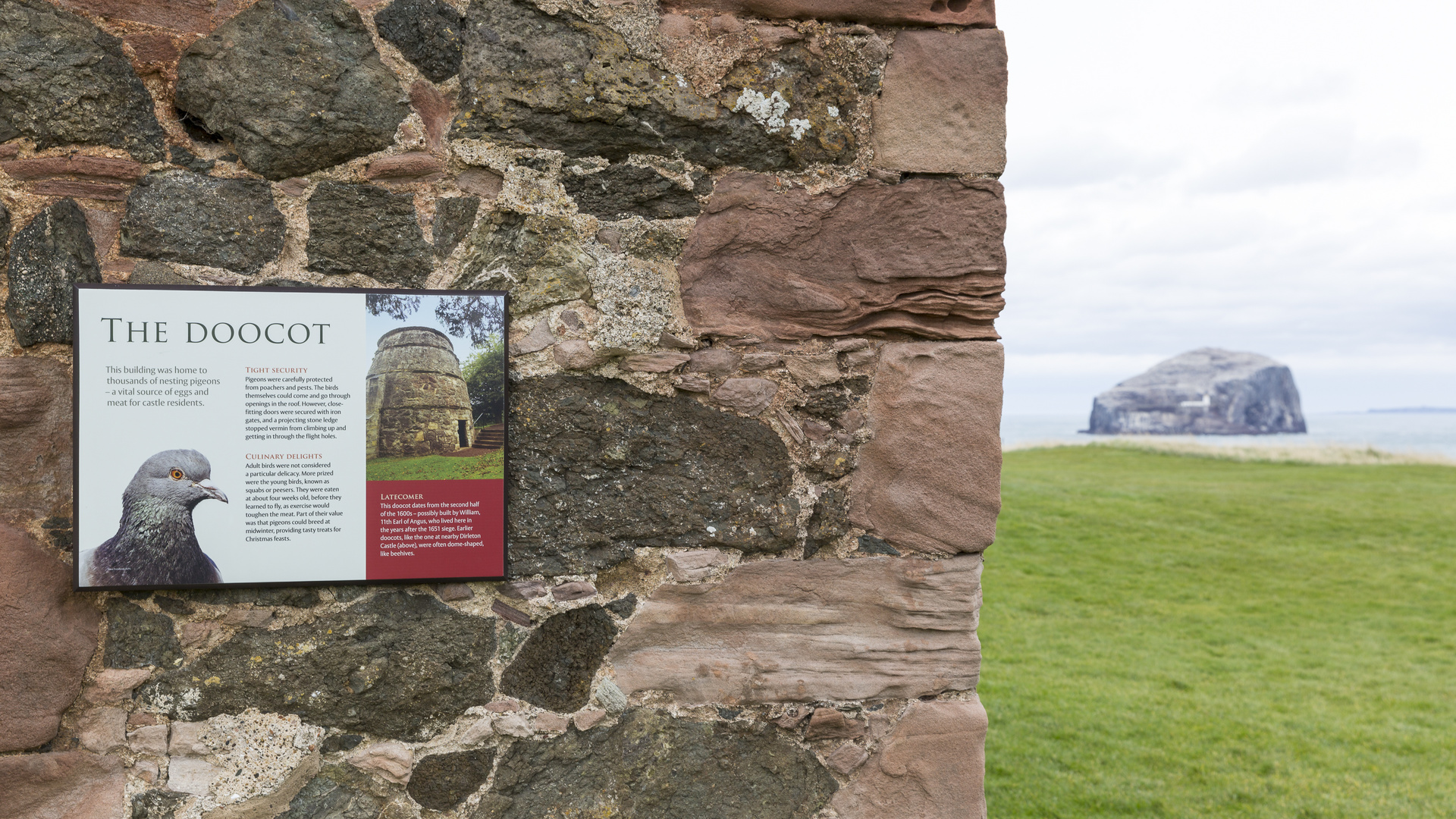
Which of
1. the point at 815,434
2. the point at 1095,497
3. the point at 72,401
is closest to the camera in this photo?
the point at 72,401

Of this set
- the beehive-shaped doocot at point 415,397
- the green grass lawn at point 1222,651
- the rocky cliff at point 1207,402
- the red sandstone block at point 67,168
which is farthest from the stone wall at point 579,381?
the rocky cliff at point 1207,402

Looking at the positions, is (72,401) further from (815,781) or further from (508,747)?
(815,781)

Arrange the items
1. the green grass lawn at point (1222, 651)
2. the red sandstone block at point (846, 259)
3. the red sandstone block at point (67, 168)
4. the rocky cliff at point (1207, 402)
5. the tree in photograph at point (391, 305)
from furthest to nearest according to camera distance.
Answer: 1. the rocky cliff at point (1207, 402)
2. the green grass lawn at point (1222, 651)
3. the red sandstone block at point (846, 259)
4. the tree in photograph at point (391, 305)
5. the red sandstone block at point (67, 168)

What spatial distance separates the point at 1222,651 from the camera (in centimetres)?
716

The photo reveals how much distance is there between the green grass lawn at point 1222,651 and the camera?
15.1 ft

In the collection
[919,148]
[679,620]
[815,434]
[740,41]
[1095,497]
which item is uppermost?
[740,41]

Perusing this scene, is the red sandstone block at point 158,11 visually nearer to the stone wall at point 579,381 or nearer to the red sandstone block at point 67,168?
the stone wall at point 579,381

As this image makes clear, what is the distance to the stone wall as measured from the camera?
1.69 metres

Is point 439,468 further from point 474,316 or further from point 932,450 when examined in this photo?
point 932,450

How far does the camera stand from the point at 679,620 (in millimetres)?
1881

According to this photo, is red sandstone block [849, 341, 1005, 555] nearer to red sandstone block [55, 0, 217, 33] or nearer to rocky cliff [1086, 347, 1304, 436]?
red sandstone block [55, 0, 217, 33]

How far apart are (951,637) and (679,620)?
2.12 ft

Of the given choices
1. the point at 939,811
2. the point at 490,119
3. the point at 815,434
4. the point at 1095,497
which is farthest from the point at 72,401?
the point at 1095,497

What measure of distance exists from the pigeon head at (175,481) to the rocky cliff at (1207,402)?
278ft
